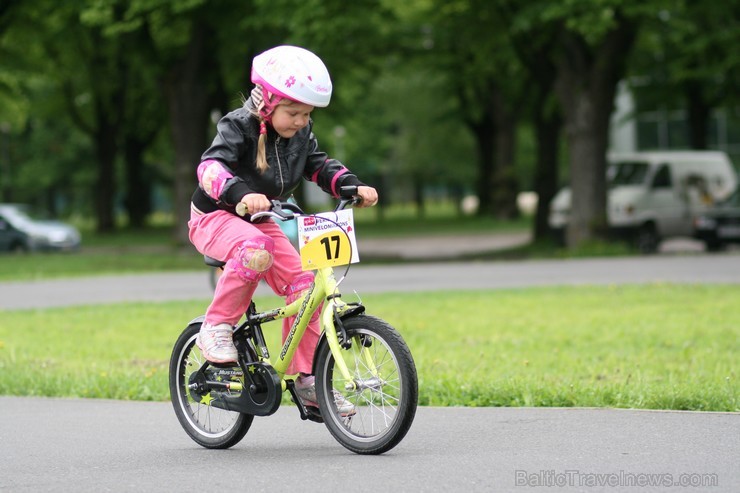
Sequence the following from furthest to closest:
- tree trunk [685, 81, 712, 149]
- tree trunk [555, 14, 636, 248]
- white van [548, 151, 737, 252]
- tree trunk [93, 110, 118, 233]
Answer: tree trunk [93, 110, 118, 233] < tree trunk [685, 81, 712, 149] < white van [548, 151, 737, 252] < tree trunk [555, 14, 636, 248]

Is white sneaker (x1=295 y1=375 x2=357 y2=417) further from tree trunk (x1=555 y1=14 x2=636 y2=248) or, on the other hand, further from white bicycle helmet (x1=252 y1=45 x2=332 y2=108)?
tree trunk (x1=555 y1=14 x2=636 y2=248)

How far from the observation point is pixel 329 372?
5.87 m

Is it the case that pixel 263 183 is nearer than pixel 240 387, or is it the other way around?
pixel 263 183

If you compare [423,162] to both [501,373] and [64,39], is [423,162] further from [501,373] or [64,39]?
[501,373]

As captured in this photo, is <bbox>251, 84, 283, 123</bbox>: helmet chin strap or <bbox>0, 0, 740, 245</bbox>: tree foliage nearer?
<bbox>251, 84, 283, 123</bbox>: helmet chin strap

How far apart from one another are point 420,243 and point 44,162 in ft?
91.4

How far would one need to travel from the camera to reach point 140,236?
41781 mm

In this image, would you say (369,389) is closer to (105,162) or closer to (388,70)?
(388,70)

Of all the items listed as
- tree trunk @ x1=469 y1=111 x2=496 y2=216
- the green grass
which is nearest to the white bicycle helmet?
the green grass

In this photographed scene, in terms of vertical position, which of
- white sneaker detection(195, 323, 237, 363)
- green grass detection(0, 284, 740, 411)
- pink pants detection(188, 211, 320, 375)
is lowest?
green grass detection(0, 284, 740, 411)

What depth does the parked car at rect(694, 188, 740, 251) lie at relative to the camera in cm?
2627

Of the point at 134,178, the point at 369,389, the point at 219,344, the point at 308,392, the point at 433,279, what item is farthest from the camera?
the point at 134,178

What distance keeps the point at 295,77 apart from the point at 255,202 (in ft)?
1.97

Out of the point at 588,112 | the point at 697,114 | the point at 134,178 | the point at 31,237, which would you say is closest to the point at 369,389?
the point at 588,112
